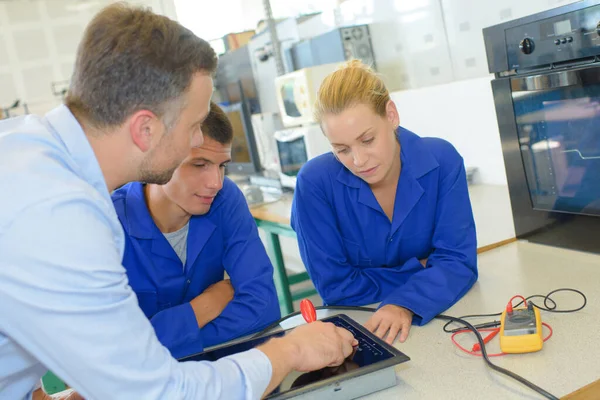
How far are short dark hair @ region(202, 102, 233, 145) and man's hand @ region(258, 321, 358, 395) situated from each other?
20.6 inches

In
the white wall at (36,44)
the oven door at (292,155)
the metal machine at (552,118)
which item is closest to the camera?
the metal machine at (552,118)

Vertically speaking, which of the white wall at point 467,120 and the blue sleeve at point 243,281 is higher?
the white wall at point 467,120

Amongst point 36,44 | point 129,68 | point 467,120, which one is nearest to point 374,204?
point 129,68

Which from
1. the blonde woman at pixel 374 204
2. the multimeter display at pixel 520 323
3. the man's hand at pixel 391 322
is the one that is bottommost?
the man's hand at pixel 391 322

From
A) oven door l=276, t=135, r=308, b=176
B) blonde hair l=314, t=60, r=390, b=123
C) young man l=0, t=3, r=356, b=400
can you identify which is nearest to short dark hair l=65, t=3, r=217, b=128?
young man l=0, t=3, r=356, b=400

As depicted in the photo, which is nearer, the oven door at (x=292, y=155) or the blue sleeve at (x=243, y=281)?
the blue sleeve at (x=243, y=281)

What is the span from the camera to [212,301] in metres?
1.37

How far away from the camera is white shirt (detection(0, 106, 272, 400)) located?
0.68m

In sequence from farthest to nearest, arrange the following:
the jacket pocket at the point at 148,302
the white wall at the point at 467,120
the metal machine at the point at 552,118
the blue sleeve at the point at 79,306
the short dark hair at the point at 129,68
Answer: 1. the white wall at the point at 467,120
2. the jacket pocket at the point at 148,302
3. the metal machine at the point at 552,118
4. the short dark hair at the point at 129,68
5. the blue sleeve at the point at 79,306

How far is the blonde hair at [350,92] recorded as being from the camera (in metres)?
1.32

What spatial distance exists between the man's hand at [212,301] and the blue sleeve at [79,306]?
560 millimetres

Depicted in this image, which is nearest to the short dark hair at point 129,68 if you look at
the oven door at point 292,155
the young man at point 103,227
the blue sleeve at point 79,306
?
the young man at point 103,227

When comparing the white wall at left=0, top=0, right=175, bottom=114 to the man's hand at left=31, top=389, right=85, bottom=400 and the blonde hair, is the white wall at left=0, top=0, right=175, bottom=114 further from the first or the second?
the man's hand at left=31, top=389, right=85, bottom=400

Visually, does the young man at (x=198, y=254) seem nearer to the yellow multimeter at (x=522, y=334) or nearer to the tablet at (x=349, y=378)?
the tablet at (x=349, y=378)
